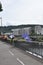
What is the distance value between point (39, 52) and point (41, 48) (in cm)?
48

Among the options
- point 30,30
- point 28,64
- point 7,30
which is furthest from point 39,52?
point 7,30

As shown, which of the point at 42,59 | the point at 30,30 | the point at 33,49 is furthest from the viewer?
the point at 30,30

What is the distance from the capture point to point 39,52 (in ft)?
84.8

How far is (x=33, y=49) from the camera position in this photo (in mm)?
28859

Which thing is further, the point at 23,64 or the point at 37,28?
the point at 37,28

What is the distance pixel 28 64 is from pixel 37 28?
428 feet

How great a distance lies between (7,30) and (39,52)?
160 meters

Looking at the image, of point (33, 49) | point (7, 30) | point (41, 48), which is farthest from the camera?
point (7, 30)

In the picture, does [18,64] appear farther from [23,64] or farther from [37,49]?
[37,49]

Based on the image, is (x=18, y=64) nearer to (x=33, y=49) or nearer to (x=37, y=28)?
(x=33, y=49)

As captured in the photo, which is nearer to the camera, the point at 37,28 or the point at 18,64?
the point at 18,64

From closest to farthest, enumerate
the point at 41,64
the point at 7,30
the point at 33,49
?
the point at 41,64 < the point at 33,49 < the point at 7,30

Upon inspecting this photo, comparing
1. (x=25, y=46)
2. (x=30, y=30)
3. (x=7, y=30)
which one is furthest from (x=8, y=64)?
(x=7, y=30)

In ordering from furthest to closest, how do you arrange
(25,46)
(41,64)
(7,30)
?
(7,30)
(25,46)
(41,64)
